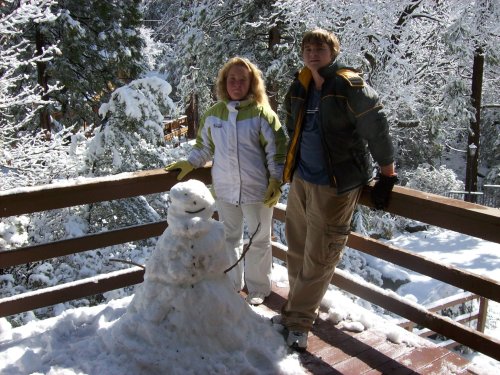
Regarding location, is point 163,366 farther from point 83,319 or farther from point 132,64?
point 132,64

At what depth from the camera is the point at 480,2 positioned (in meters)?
10.4

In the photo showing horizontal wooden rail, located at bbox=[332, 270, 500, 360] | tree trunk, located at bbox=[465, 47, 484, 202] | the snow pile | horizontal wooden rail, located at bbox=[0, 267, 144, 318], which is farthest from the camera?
tree trunk, located at bbox=[465, 47, 484, 202]

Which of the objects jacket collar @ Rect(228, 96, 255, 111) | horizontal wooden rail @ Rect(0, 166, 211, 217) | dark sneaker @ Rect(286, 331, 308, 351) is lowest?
dark sneaker @ Rect(286, 331, 308, 351)

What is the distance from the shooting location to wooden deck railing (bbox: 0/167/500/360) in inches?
99.9

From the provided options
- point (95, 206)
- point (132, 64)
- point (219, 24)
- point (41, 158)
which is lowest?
point (95, 206)

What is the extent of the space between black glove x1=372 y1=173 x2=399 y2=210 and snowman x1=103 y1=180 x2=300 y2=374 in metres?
0.92

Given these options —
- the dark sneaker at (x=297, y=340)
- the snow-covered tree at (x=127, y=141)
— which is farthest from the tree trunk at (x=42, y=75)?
the dark sneaker at (x=297, y=340)

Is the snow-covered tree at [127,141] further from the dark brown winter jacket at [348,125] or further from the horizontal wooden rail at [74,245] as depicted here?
the dark brown winter jacket at [348,125]

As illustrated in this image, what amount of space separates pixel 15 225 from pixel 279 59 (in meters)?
7.47

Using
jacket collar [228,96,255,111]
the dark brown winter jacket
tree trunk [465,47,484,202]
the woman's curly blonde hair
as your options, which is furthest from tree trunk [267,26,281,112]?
the dark brown winter jacket

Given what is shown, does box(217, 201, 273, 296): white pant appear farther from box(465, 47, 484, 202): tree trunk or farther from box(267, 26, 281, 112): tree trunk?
box(465, 47, 484, 202): tree trunk

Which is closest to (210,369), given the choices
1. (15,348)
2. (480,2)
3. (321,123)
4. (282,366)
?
(282,366)

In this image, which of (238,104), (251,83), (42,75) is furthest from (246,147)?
(42,75)

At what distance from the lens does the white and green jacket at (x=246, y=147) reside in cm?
324
